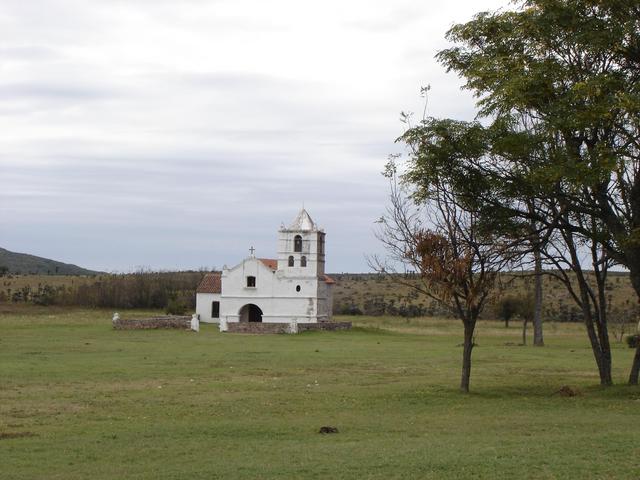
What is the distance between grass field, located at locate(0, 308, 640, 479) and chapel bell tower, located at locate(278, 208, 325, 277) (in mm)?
29969

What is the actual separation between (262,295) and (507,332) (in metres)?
18.8

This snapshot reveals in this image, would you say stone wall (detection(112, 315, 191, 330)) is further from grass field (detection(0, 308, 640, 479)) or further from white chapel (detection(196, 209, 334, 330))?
grass field (detection(0, 308, 640, 479))

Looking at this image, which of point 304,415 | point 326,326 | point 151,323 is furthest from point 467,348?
point 326,326

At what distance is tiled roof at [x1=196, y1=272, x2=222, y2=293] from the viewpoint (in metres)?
74.5

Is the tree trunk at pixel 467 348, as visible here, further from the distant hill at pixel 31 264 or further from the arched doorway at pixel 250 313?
the distant hill at pixel 31 264

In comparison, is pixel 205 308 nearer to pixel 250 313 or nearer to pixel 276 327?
pixel 250 313

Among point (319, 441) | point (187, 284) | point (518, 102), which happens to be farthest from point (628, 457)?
point (187, 284)

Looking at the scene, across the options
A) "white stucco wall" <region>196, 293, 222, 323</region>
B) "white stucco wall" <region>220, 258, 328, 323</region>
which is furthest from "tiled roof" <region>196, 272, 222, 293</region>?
"white stucco wall" <region>220, 258, 328, 323</region>

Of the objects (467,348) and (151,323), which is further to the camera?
(151,323)

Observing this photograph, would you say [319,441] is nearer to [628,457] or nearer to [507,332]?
[628,457]

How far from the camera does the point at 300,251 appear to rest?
69750 millimetres

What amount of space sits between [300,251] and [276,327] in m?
11.8

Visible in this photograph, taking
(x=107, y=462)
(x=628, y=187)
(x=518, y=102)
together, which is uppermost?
(x=518, y=102)

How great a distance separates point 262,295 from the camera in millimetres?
69625
